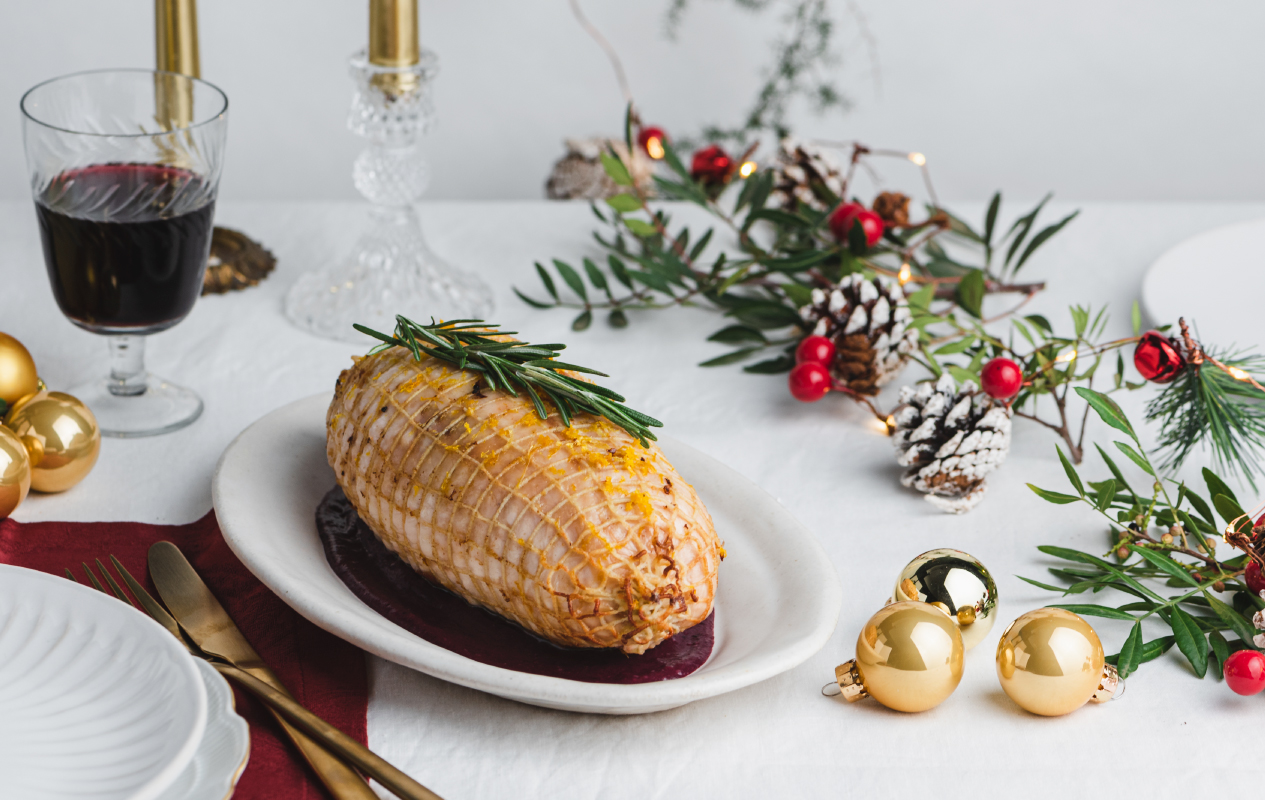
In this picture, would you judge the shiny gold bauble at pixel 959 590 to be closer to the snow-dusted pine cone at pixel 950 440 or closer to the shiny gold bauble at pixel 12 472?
the snow-dusted pine cone at pixel 950 440

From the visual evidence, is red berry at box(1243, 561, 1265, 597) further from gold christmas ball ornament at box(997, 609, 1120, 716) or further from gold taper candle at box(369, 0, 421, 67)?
gold taper candle at box(369, 0, 421, 67)

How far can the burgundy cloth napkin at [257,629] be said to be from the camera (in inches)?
22.6

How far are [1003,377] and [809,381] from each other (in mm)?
161

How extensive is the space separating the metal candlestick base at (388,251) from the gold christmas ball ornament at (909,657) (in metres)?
0.61

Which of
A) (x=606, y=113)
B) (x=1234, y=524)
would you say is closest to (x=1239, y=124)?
(x=606, y=113)

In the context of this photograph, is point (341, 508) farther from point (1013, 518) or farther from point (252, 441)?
point (1013, 518)

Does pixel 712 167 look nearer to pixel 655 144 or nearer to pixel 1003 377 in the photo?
pixel 655 144

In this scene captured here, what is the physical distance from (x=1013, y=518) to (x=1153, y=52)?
57.1 inches

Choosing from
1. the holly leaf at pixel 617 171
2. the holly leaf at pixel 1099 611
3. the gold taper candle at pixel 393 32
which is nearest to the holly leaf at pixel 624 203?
the holly leaf at pixel 617 171

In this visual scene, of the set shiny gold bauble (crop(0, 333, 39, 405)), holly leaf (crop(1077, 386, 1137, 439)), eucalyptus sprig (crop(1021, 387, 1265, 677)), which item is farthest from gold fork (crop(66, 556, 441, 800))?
holly leaf (crop(1077, 386, 1137, 439))

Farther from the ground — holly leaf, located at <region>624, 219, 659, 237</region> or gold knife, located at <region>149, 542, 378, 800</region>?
holly leaf, located at <region>624, 219, 659, 237</region>

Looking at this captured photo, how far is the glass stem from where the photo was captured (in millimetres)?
929

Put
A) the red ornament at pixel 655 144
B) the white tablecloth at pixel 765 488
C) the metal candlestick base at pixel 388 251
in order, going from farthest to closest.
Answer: the red ornament at pixel 655 144 → the metal candlestick base at pixel 388 251 → the white tablecloth at pixel 765 488

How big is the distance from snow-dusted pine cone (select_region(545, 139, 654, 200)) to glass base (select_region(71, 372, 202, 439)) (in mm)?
599
